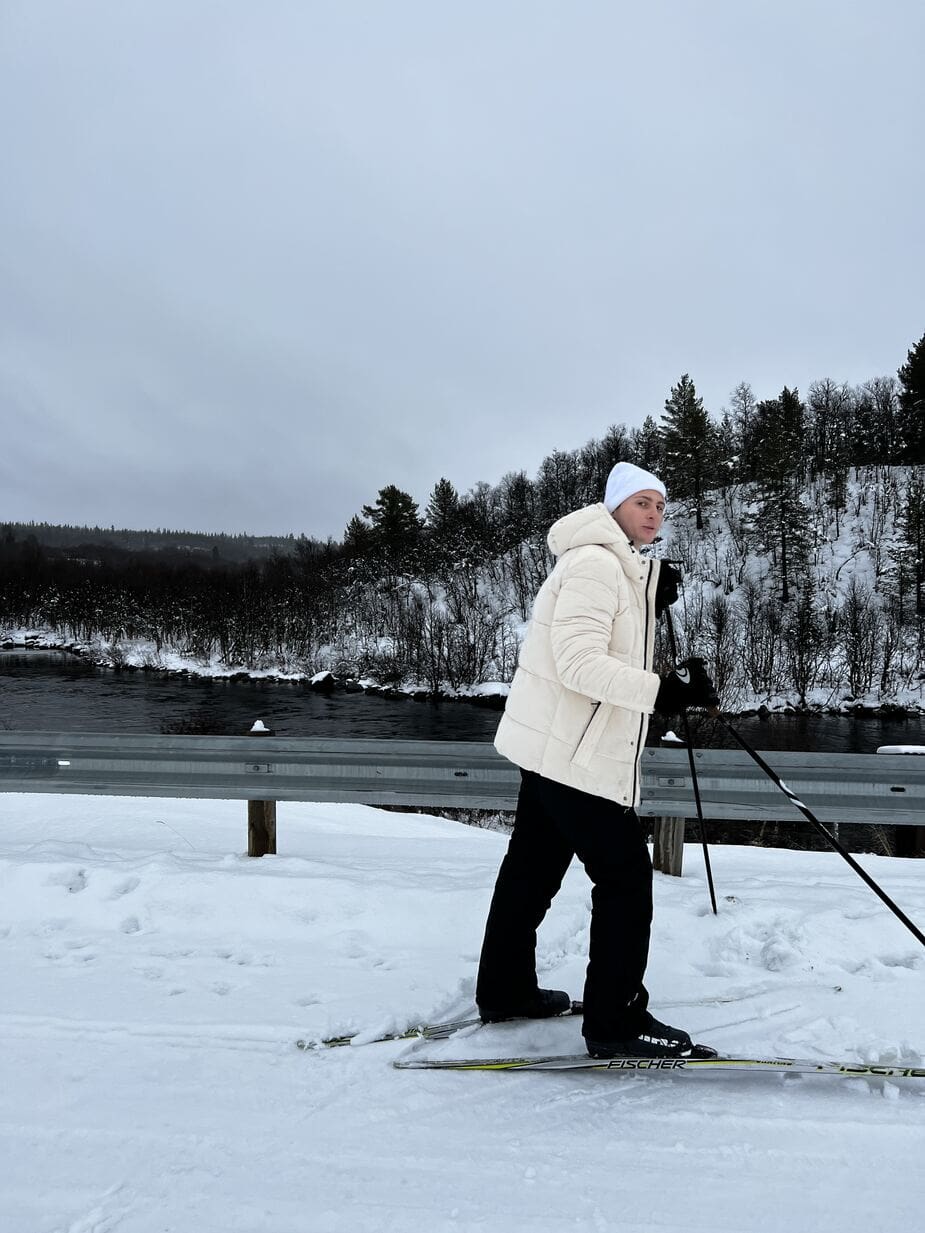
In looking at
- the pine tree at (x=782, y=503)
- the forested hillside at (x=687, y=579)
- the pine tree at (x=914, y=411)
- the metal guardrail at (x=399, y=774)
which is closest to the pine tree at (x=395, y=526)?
the forested hillside at (x=687, y=579)

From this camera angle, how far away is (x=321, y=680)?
1716 inches

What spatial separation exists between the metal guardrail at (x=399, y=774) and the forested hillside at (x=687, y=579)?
94.8 feet

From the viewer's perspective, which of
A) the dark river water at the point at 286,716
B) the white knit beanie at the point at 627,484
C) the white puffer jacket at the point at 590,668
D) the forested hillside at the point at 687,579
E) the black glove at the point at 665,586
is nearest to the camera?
the white puffer jacket at the point at 590,668

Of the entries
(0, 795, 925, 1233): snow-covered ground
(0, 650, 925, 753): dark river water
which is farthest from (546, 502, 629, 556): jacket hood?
(0, 650, 925, 753): dark river water

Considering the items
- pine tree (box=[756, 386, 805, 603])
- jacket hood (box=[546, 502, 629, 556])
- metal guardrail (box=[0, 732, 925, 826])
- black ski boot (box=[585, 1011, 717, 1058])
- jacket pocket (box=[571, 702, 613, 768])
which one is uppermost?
pine tree (box=[756, 386, 805, 603])

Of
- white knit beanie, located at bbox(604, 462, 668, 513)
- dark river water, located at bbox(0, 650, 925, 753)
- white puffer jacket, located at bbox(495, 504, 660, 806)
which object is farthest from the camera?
dark river water, located at bbox(0, 650, 925, 753)

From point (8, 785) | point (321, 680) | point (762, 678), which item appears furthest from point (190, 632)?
point (8, 785)

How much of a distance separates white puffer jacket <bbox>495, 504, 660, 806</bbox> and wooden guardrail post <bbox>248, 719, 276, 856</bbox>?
252cm

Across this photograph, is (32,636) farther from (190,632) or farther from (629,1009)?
(629,1009)

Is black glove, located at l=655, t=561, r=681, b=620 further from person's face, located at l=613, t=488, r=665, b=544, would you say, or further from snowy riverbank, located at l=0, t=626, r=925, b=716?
snowy riverbank, located at l=0, t=626, r=925, b=716

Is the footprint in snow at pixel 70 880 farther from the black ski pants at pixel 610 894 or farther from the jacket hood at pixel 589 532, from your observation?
the jacket hood at pixel 589 532

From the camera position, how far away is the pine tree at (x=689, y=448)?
2357 inches

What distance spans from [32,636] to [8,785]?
76.2 m

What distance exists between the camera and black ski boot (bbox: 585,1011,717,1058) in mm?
2482
